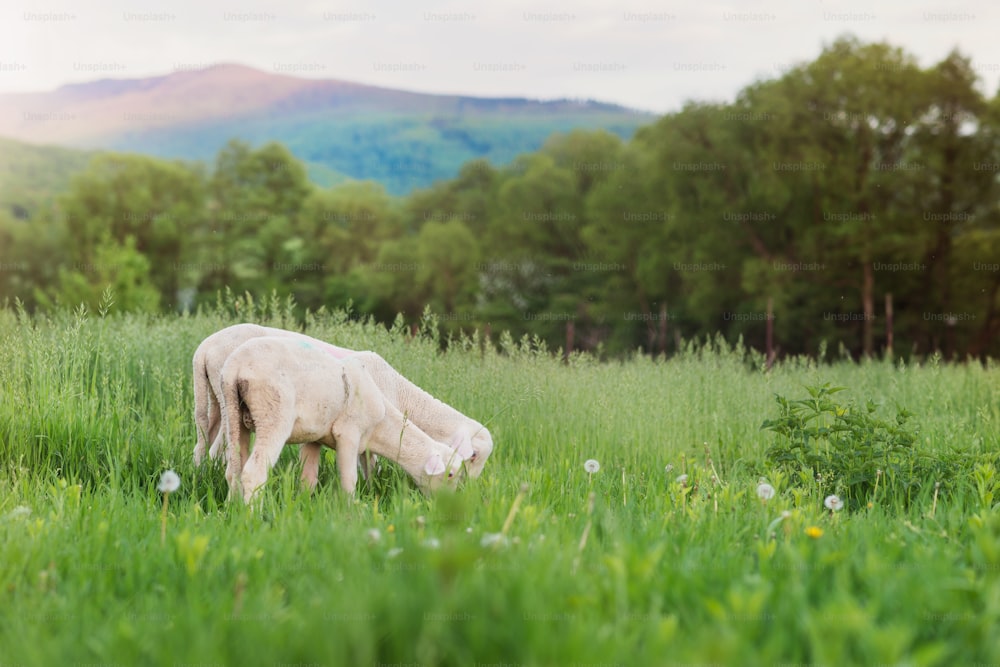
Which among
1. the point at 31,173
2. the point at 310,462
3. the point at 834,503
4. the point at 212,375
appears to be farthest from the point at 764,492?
the point at 31,173

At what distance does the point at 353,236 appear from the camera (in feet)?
199

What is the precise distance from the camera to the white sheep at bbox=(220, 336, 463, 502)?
5.43 metres

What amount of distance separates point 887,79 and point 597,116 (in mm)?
61924

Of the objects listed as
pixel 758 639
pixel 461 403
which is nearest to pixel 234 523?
pixel 758 639

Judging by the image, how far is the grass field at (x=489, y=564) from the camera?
2.66 metres

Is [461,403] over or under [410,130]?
under

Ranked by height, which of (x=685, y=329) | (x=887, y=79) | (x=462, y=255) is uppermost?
(x=887, y=79)

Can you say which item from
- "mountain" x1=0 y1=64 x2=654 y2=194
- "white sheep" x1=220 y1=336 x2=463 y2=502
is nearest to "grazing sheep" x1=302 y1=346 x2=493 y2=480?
"white sheep" x1=220 y1=336 x2=463 y2=502

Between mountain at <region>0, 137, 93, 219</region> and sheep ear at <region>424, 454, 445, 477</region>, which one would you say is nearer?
sheep ear at <region>424, 454, 445, 477</region>

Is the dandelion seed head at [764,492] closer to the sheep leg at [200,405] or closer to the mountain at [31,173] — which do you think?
the sheep leg at [200,405]

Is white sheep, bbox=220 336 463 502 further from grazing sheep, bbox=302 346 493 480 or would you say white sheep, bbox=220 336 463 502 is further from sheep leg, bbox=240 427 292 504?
grazing sheep, bbox=302 346 493 480

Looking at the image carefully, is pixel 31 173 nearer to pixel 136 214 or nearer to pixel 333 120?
pixel 333 120

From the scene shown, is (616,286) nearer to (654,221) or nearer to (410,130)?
(654,221)

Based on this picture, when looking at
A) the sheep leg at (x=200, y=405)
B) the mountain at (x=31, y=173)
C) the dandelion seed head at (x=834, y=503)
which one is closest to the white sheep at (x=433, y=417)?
the sheep leg at (x=200, y=405)
